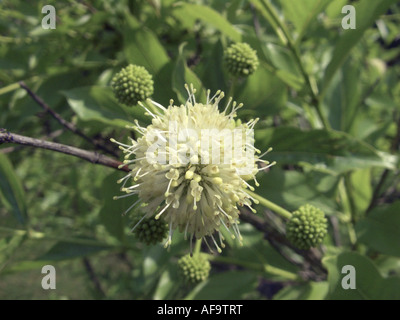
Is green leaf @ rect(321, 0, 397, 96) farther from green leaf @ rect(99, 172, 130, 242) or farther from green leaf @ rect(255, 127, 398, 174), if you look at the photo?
green leaf @ rect(99, 172, 130, 242)

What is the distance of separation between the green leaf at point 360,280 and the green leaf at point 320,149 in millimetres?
350

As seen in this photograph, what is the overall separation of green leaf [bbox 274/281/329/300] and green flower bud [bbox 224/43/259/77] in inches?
39.9

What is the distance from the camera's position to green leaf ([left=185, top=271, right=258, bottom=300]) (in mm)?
1783

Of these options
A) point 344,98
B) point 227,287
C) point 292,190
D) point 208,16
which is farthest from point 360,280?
point 208,16

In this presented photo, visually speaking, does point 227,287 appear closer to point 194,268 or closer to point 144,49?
point 194,268

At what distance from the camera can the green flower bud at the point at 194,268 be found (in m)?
1.61

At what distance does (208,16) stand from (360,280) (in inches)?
48.2

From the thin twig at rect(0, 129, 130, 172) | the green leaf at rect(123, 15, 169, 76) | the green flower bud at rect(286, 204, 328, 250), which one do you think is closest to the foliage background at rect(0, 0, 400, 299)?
the green leaf at rect(123, 15, 169, 76)

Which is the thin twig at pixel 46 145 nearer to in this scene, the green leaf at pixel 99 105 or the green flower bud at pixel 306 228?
the green leaf at pixel 99 105

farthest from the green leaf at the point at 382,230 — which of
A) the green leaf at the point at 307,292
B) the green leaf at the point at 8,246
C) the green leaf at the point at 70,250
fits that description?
the green leaf at the point at 8,246

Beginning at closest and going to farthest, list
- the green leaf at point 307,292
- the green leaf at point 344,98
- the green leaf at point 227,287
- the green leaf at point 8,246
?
the green leaf at point 8,246 < the green leaf at point 307,292 < the green leaf at point 227,287 < the green leaf at point 344,98

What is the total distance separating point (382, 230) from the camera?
5.40 feet
